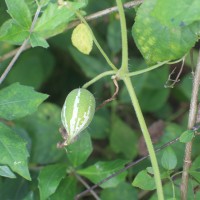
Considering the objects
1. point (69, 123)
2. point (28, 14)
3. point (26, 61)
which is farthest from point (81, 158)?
point (26, 61)

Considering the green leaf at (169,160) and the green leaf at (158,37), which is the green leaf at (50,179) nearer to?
the green leaf at (169,160)

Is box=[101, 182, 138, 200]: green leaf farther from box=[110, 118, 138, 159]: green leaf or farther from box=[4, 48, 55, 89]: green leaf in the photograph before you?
box=[4, 48, 55, 89]: green leaf

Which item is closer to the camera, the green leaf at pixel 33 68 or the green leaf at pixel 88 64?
the green leaf at pixel 88 64

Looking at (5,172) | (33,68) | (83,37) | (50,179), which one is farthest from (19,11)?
(33,68)

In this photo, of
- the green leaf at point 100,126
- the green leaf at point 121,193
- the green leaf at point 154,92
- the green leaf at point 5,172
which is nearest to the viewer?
the green leaf at point 5,172

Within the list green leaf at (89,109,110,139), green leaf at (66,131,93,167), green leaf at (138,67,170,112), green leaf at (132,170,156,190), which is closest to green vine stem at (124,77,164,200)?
green leaf at (132,170,156,190)

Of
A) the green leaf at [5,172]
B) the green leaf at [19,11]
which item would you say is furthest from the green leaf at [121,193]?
the green leaf at [19,11]
